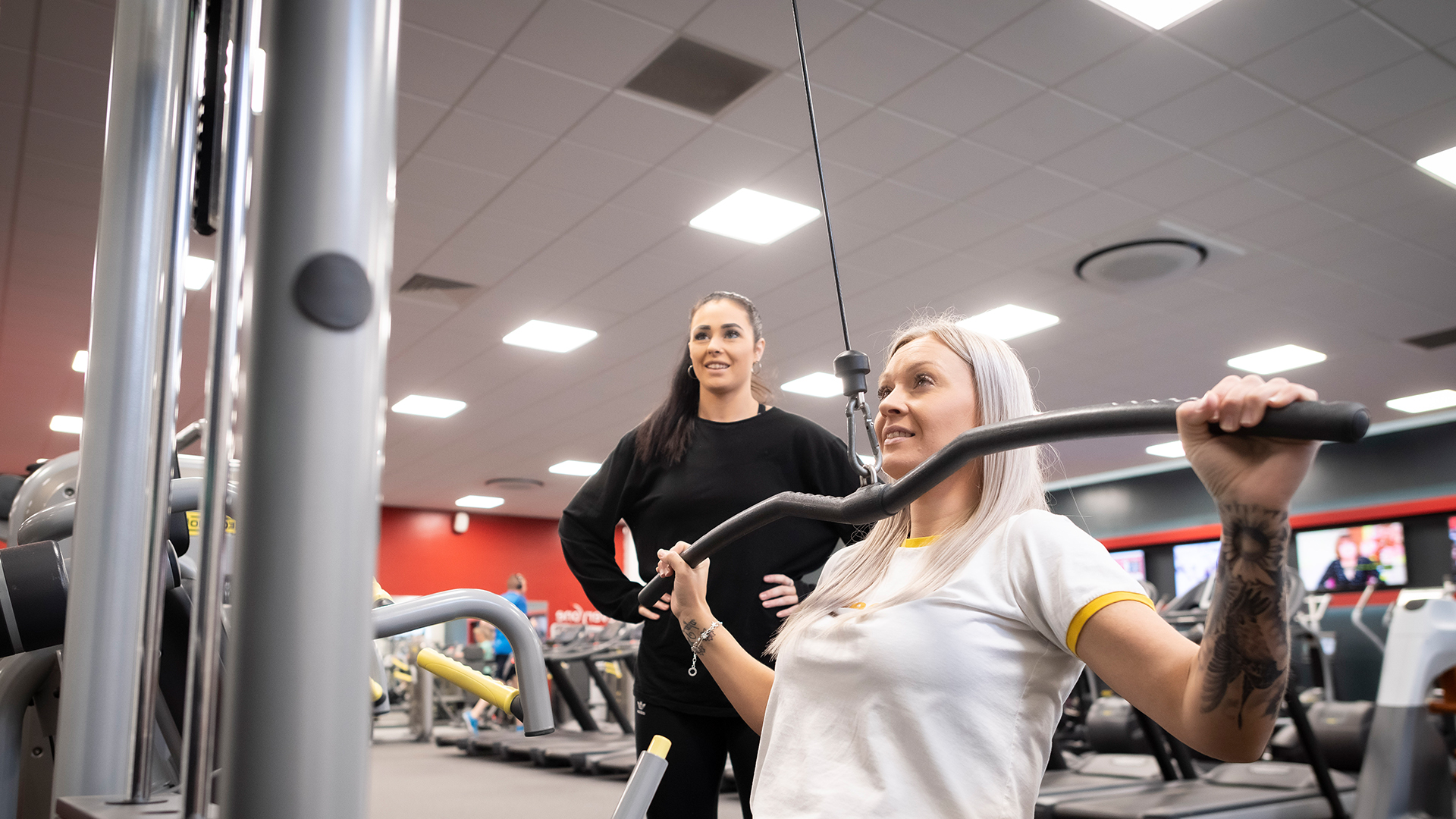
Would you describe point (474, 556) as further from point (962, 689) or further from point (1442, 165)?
point (962, 689)

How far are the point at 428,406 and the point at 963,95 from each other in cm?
616

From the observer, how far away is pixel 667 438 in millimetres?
2018

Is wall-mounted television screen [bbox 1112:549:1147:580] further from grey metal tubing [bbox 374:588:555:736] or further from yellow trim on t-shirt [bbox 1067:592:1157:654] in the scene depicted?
grey metal tubing [bbox 374:588:555:736]

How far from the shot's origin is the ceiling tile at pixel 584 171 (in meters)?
4.52

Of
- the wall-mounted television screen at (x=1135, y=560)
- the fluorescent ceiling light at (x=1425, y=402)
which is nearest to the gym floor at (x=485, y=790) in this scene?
the fluorescent ceiling light at (x=1425, y=402)

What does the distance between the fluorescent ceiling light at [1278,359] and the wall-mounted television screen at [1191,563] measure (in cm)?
414

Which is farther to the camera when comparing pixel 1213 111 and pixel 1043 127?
pixel 1043 127

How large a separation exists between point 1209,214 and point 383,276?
17.9 ft

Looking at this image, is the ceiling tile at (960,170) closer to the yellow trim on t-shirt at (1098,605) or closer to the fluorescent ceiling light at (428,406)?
the yellow trim on t-shirt at (1098,605)

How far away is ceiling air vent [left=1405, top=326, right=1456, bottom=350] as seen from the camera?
23.2 feet

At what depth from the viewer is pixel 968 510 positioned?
132 centimetres

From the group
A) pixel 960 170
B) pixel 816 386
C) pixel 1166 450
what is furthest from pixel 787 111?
pixel 1166 450

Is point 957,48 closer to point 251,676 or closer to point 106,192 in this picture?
point 106,192

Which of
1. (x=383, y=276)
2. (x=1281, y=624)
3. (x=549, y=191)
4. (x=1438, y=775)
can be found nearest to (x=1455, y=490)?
(x=1438, y=775)
